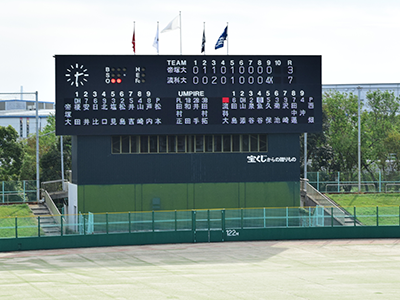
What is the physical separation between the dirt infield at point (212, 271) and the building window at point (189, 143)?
7502 mm

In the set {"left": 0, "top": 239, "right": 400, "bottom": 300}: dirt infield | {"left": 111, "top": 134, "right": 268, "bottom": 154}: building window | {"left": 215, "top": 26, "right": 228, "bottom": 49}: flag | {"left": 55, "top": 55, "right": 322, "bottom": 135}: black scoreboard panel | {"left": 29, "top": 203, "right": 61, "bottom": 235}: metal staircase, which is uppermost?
{"left": 215, "top": 26, "right": 228, "bottom": 49}: flag

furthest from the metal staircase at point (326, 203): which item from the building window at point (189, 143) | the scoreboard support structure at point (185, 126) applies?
the building window at point (189, 143)

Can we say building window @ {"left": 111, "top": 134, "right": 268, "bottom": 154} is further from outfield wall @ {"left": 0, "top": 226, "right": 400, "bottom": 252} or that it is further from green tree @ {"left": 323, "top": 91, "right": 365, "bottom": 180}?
green tree @ {"left": 323, "top": 91, "right": 365, "bottom": 180}

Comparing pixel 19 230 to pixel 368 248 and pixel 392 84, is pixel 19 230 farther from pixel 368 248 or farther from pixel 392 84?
pixel 392 84

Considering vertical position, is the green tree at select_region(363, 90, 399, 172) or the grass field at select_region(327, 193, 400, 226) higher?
the green tree at select_region(363, 90, 399, 172)

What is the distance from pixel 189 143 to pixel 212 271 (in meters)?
15.0

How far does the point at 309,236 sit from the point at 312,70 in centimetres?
1151

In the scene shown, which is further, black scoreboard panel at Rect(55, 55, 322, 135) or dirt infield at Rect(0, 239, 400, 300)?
black scoreboard panel at Rect(55, 55, 322, 135)

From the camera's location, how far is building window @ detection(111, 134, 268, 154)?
4088 centimetres

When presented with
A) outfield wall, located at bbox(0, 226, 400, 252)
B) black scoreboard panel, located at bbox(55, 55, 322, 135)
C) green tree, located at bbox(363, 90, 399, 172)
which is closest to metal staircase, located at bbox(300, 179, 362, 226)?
outfield wall, located at bbox(0, 226, 400, 252)

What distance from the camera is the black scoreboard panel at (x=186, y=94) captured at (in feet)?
128

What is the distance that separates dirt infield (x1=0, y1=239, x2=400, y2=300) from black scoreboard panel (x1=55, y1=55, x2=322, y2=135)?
8.31 m

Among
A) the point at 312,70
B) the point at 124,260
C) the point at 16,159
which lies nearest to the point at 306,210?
the point at 312,70

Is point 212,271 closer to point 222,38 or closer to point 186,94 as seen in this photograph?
point 186,94
